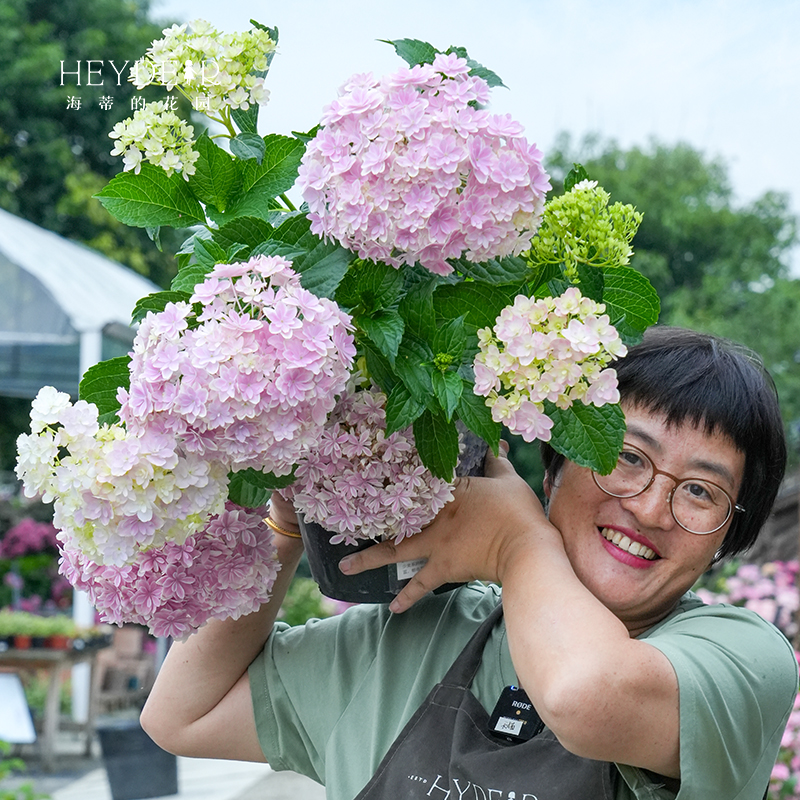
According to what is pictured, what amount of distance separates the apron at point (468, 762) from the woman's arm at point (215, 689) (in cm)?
29

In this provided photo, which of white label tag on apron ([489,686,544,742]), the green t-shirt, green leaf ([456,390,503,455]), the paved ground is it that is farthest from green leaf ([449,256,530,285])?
the paved ground

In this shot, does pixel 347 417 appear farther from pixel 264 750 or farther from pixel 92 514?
pixel 264 750

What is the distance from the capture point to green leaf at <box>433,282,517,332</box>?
1.05m

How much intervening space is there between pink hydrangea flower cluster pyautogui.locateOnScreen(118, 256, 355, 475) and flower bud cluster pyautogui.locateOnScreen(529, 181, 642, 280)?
23cm

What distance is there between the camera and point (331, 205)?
100 cm

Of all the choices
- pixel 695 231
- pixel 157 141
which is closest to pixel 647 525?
pixel 157 141

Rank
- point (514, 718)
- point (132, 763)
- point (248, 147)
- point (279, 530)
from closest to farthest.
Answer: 1. point (248, 147)
2. point (514, 718)
3. point (279, 530)
4. point (132, 763)

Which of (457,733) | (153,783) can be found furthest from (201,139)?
(153,783)

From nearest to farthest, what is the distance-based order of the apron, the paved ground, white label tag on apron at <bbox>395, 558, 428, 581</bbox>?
the apron
white label tag on apron at <bbox>395, 558, 428, 581</bbox>
the paved ground

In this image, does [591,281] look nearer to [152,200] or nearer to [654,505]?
[654,505]

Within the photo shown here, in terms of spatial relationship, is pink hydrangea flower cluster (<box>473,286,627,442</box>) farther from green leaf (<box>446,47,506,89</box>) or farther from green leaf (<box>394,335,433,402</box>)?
green leaf (<box>446,47,506,89</box>)

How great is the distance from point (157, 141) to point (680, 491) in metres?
0.76

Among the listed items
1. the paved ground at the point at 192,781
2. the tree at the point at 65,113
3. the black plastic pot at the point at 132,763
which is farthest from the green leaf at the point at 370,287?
the tree at the point at 65,113

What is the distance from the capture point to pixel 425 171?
956 millimetres
